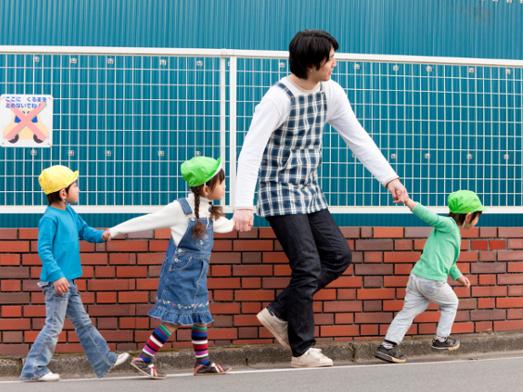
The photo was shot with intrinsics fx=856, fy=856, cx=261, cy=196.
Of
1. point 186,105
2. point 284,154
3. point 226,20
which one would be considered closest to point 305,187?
point 284,154

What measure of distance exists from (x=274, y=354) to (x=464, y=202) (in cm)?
163

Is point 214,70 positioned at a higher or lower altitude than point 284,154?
higher

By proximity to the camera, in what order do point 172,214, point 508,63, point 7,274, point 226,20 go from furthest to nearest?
1. point 226,20
2. point 508,63
3. point 7,274
4. point 172,214

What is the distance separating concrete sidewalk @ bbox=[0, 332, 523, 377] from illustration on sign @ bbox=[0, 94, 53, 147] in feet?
4.72

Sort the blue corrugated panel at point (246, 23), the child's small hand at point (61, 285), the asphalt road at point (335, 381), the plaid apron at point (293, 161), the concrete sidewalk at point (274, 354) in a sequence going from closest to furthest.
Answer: the asphalt road at point (335, 381)
the child's small hand at point (61, 285)
the plaid apron at point (293, 161)
the concrete sidewalk at point (274, 354)
the blue corrugated panel at point (246, 23)

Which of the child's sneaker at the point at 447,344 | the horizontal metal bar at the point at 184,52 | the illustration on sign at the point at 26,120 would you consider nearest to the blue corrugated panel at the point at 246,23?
the horizontal metal bar at the point at 184,52

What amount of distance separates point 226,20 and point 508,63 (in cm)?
277

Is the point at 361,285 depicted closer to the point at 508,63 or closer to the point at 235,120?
the point at 235,120

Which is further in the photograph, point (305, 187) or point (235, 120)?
point (235, 120)

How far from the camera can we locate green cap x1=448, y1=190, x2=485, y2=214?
5758 mm

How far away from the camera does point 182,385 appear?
4.70 metres

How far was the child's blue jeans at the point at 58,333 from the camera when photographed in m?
5.00

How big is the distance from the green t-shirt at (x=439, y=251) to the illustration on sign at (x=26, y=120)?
8.38 feet

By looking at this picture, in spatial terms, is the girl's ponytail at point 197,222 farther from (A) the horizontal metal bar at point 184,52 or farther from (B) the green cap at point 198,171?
(A) the horizontal metal bar at point 184,52
